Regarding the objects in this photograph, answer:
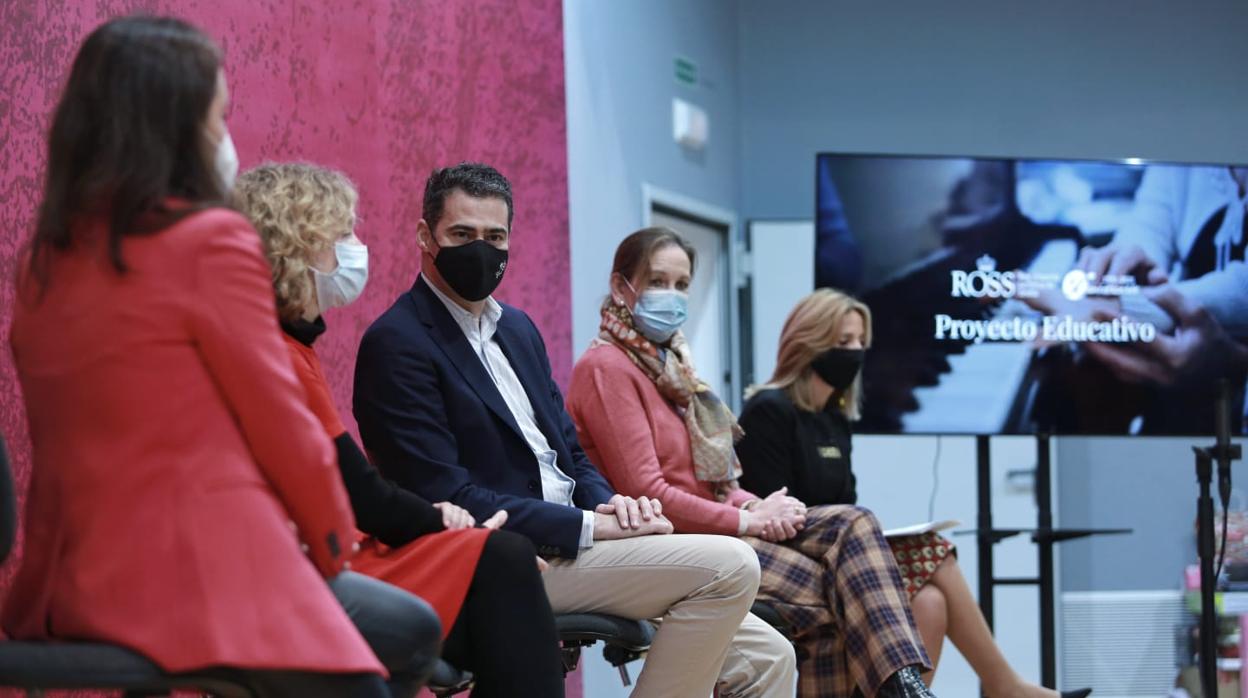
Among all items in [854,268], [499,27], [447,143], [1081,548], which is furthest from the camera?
[1081,548]

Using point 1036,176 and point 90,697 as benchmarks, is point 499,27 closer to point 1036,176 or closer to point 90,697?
point 1036,176

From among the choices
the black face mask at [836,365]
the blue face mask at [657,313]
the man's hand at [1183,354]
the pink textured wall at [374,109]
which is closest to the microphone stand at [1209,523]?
the man's hand at [1183,354]

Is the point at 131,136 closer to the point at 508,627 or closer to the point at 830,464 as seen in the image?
the point at 508,627

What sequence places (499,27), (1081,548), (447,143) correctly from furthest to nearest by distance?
(1081,548)
(499,27)
(447,143)

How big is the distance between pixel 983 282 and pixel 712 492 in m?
1.53

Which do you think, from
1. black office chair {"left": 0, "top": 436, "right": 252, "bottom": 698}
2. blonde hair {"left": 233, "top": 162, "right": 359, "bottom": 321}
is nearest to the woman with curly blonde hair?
blonde hair {"left": 233, "top": 162, "right": 359, "bottom": 321}

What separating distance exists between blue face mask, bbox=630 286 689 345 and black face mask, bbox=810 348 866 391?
0.68 metres

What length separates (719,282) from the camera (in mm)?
6145

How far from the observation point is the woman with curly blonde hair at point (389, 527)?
223 centimetres

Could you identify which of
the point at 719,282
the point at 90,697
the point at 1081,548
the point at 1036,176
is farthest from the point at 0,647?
the point at 1081,548

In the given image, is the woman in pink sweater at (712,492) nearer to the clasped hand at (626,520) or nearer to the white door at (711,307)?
the clasped hand at (626,520)

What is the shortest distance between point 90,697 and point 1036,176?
3233mm

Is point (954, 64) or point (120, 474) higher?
point (954, 64)

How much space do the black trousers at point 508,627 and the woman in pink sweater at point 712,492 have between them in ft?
3.13
